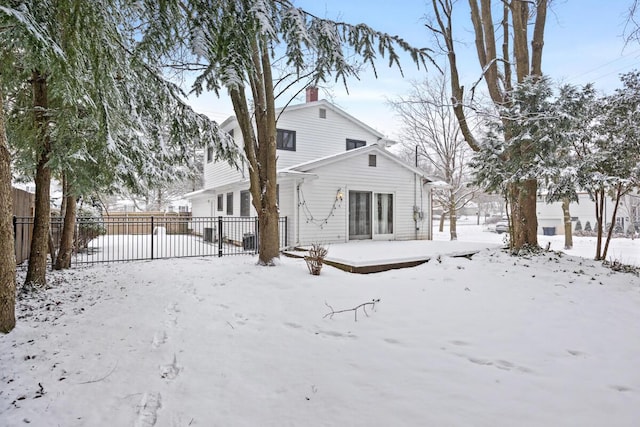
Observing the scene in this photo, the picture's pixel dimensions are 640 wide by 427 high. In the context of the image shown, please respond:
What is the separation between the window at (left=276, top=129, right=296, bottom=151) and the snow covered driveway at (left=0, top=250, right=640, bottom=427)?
25.4 ft

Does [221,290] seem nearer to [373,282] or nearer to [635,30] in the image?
[373,282]

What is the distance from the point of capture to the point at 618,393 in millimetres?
2389

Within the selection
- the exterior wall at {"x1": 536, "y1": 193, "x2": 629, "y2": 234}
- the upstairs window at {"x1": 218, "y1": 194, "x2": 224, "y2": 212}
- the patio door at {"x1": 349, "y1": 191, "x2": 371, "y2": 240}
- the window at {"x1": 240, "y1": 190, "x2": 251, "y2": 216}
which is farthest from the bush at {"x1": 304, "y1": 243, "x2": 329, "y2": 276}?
the exterior wall at {"x1": 536, "y1": 193, "x2": 629, "y2": 234}

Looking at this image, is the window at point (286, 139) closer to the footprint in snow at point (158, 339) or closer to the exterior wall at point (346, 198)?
the exterior wall at point (346, 198)

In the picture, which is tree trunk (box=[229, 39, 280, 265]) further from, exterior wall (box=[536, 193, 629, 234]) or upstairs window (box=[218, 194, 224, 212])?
exterior wall (box=[536, 193, 629, 234])

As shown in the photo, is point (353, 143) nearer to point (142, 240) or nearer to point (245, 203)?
point (245, 203)

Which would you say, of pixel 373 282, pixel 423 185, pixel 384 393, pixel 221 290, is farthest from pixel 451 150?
pixel 384 393

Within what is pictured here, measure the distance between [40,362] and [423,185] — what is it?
38.5 feet

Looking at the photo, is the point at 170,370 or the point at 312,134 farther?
the point at 312,134

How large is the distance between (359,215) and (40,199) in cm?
834

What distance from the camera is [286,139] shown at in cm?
1246

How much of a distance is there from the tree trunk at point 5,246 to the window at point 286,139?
30.5ft

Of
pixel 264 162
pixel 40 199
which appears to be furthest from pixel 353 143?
pixel 40 199

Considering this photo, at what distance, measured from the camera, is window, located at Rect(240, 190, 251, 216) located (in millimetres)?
12262
